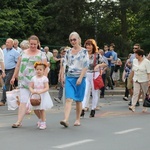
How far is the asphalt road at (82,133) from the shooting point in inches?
326

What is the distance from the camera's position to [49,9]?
106ft

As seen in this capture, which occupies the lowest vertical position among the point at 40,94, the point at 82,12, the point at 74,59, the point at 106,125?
the point at 106,125

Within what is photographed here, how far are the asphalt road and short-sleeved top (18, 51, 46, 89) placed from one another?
0.95 metres

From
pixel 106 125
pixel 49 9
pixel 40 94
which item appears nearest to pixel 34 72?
pixel 40 94

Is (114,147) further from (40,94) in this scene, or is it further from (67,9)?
(67,9)

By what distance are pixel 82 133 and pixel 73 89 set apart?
1114 mm

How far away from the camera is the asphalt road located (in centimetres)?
827

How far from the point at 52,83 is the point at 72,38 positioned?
1116cm

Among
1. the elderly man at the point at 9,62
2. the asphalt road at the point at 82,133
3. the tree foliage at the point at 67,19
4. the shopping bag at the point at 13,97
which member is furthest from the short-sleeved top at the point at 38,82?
the tree foliage at the point at 67,19

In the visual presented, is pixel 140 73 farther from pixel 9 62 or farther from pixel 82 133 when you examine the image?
pixel 82 133

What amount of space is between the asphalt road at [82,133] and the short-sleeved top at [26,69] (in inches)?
37.4

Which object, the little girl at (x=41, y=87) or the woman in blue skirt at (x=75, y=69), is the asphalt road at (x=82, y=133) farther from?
the woman in blue skirt at (x=75, y=69)

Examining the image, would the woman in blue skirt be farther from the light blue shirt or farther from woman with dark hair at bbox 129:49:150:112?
the light blue shirt

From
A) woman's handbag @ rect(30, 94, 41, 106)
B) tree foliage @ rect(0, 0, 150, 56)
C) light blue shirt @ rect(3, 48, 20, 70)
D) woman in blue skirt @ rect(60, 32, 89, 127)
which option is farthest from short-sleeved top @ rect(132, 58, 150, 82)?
Answer: tree foliage @ rect(0, 0, 150, 56)
